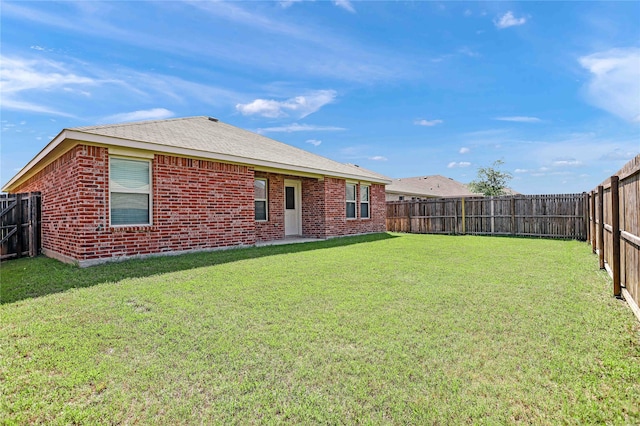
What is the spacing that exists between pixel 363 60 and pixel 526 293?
33.2 feet

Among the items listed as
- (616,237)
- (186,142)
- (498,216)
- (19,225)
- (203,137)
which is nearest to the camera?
(616,237)

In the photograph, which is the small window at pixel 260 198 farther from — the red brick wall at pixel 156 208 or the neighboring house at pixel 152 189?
the red brick wall at pixel 156 208

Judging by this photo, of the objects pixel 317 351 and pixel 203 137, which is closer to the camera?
pixel 317 351

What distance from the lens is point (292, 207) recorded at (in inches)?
529

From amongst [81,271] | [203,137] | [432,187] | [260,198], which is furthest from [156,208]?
[432,187]

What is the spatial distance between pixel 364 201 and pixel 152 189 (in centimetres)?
981

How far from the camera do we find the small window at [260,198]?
38.6 ft

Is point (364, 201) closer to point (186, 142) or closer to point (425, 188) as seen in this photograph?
point (186, 142)

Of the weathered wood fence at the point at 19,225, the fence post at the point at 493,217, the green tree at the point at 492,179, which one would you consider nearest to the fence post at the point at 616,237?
the fence post at the point at 493,217

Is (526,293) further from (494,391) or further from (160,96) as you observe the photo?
(160,96)

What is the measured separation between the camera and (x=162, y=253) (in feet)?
26.5

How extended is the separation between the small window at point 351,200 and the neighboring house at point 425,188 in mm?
10577

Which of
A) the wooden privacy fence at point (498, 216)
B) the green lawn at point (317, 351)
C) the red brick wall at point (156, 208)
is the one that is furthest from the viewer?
the wooden privacy fence at point (498, 216)

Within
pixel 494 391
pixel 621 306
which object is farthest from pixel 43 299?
pixel 621 306
